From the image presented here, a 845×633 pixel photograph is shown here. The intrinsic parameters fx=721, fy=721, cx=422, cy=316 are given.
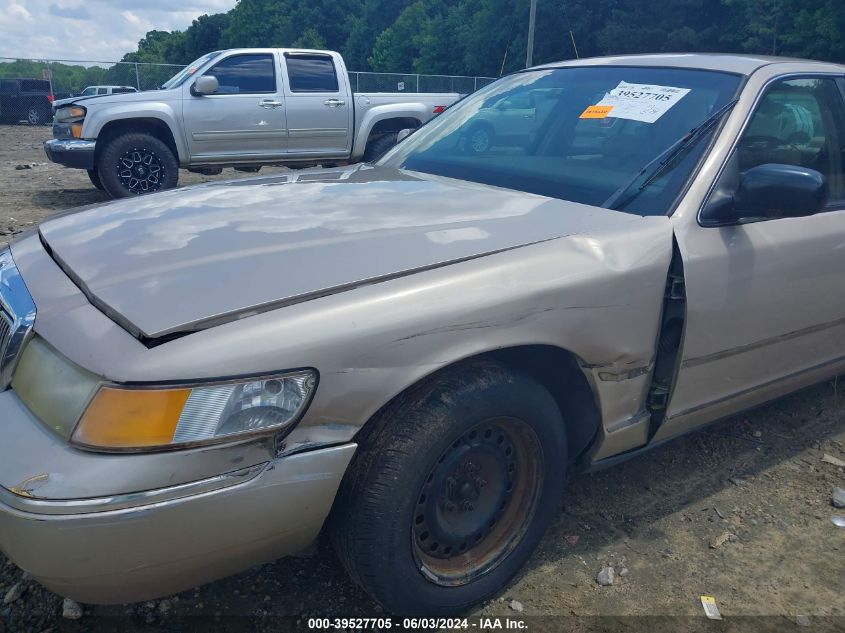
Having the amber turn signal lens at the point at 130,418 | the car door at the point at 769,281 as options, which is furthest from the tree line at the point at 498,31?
the amber turn signal lens at the point at 130,418

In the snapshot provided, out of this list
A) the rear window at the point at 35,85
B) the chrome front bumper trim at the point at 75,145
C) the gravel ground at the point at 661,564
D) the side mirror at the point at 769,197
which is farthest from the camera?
the rear window at the point at 35,85

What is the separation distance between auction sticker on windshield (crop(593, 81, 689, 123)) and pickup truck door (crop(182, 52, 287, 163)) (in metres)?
7.09

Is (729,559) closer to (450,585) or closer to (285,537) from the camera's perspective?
(450,585)

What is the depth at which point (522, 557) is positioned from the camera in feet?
7.43

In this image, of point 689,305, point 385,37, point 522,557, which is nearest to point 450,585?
point 522,557

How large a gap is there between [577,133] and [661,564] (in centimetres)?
167

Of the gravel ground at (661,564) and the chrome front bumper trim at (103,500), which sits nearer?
the chrome front bumper trim at (103,500)

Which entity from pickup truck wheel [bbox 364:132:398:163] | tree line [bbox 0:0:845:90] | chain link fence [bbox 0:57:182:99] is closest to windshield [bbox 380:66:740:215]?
tree line [bbox 0:0:845:90]

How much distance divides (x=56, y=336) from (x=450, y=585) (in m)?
1.26

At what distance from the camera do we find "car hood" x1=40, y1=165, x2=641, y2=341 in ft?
5.79

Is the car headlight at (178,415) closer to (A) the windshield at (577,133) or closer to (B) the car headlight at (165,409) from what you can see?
(B) the car headlight at (165,409)

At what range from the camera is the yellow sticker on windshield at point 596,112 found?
288cm

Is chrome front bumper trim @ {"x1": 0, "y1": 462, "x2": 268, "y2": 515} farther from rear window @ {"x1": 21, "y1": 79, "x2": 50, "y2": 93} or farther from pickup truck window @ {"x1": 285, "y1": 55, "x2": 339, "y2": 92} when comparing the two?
rear window @ {"x1": 21, "y1": 79, "x2": 50, "y2": 93}

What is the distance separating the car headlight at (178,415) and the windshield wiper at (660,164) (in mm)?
1389
